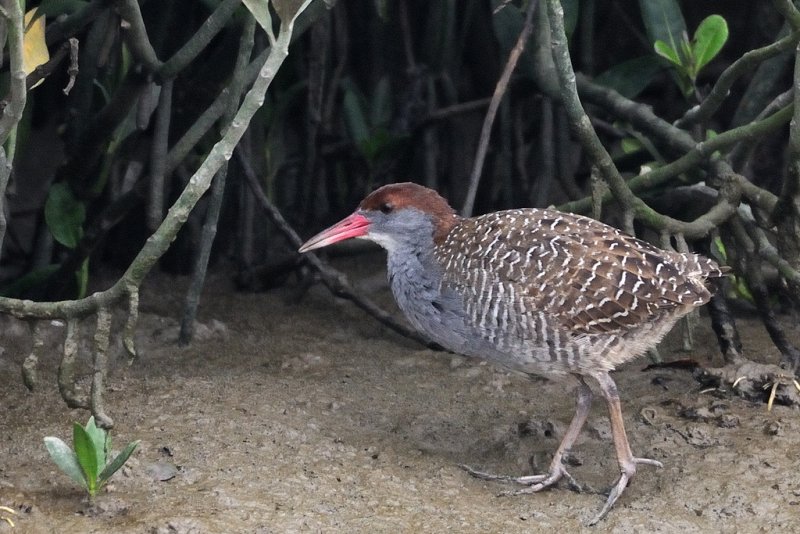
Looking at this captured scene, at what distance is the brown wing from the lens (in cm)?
430

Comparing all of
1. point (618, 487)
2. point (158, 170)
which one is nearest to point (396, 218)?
point (158, 170)

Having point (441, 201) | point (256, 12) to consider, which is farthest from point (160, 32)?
point (256, 12)

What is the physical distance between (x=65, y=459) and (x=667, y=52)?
10.1 feet

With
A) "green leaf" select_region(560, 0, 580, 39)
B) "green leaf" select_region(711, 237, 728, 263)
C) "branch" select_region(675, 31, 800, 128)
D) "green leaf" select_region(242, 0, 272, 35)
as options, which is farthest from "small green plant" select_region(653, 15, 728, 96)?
"green leaf" select_region(242, 0, 272, 35)

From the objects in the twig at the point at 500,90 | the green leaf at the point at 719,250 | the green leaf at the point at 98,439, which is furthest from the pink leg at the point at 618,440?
the green leaf at the point at 98,439

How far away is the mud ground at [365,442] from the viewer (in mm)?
4021

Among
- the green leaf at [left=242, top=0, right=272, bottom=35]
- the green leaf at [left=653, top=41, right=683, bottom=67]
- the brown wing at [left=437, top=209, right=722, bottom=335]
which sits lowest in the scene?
the brown wing at [left=437, top=209, right=722, bottom=335]

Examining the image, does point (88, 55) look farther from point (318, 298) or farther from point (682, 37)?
point (682, 37)

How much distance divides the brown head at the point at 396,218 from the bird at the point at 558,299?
0.20 m

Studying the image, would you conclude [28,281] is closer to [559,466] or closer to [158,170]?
[158,170]

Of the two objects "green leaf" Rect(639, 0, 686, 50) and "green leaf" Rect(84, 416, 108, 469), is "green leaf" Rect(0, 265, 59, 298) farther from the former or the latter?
"green leaf" Rect(639, 0, 686, 50)

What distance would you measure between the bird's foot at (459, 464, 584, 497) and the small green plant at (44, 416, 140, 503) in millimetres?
1398

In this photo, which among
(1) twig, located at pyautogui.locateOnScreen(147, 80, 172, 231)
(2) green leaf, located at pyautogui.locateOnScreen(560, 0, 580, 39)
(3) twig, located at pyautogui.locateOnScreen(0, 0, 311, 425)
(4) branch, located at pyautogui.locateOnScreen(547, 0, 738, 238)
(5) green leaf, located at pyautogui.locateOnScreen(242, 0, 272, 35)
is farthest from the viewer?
(2) green leaf, located at pyautogui.locateOnScreen(560, 0, 580, 39)

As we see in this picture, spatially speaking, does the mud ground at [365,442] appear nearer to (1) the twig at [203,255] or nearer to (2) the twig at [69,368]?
(1) the twig at [203,255]
